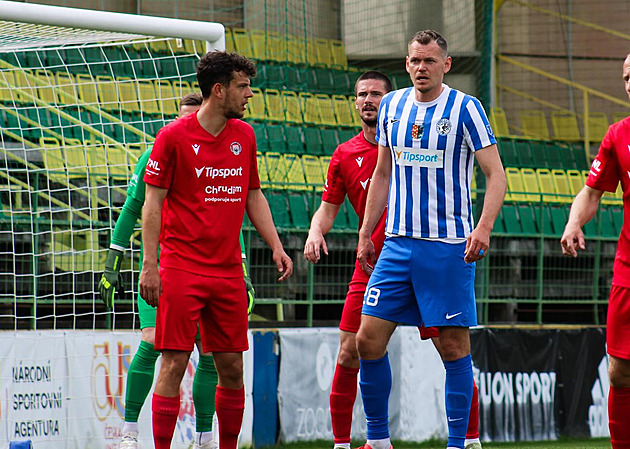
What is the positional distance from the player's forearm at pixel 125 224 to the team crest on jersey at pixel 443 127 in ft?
5.19

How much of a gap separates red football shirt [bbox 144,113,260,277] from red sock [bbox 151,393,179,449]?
2.00ft

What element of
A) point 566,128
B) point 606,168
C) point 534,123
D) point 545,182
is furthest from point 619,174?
point 566,128

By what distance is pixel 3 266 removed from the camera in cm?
879

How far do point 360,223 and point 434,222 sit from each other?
110 cm

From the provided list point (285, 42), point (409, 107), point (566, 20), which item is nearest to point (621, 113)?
point (566, 20)

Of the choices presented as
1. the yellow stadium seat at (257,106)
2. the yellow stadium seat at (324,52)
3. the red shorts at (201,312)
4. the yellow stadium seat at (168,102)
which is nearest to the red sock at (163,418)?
the red shorts at (201,312)

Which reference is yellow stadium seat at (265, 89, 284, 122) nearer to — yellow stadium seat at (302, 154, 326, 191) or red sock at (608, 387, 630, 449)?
yellow stadium seat at (302, 154, 326, 191)

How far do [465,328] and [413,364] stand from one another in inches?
158

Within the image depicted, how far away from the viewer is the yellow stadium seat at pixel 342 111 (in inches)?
548

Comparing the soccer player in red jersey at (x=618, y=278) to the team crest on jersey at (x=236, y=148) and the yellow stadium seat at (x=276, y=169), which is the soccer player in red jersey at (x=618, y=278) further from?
the yellow stadium seat at (x=276, y=169)

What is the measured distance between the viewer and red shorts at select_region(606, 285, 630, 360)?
446cm

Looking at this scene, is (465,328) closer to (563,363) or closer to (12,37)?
(12,37)

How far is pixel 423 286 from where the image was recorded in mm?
4844

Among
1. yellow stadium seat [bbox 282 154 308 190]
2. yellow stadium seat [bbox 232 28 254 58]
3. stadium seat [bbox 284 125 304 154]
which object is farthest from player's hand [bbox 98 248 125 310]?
yellow stadium seat [bbox 232 28 254 58]
